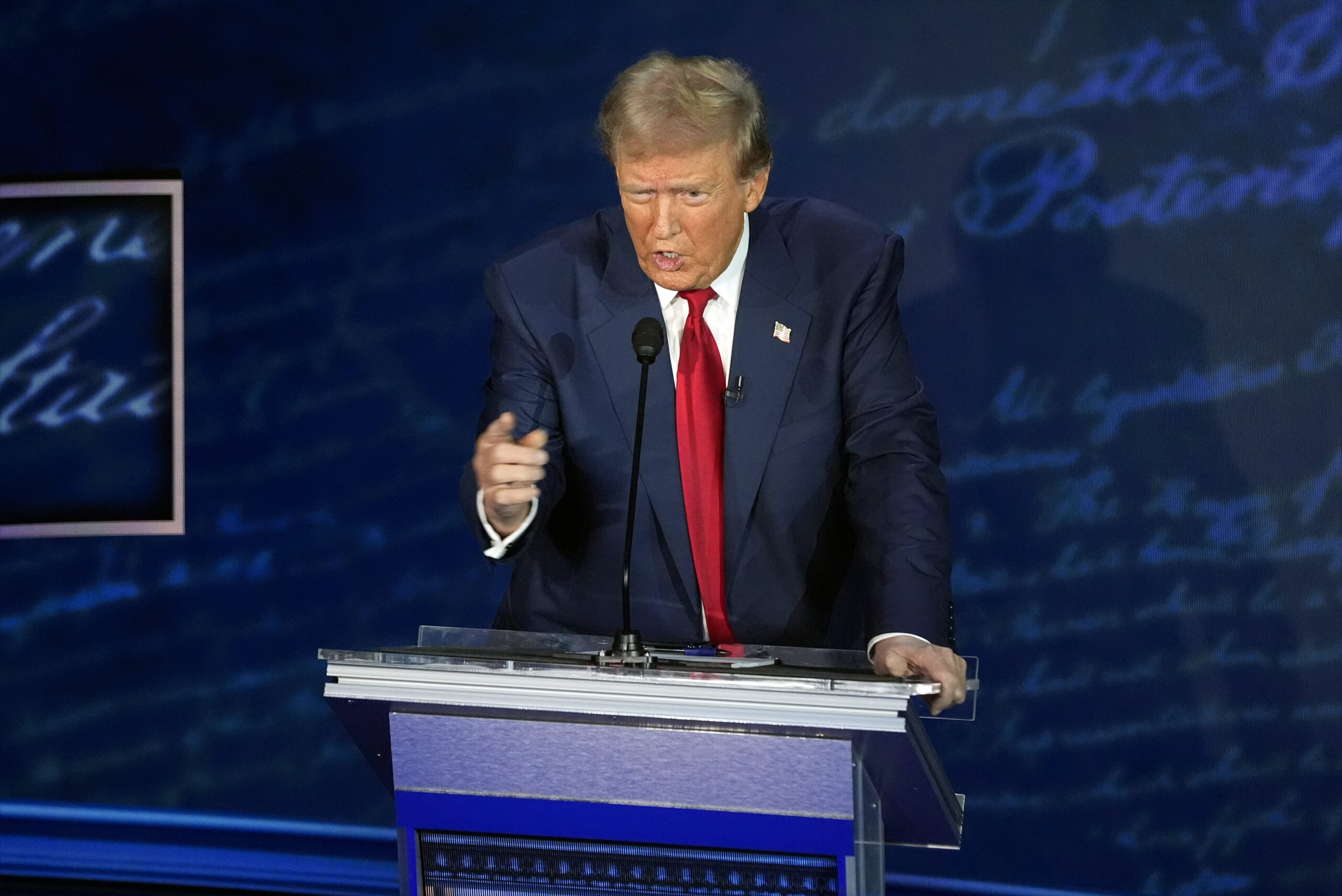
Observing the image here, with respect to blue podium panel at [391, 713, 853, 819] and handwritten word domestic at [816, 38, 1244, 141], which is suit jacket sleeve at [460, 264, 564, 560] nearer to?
blue podium panel at [391, 713, 853, 819]

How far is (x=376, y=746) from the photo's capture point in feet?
5.26

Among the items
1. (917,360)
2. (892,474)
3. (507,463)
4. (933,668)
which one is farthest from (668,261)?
(917,360)

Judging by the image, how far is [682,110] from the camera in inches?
84.0

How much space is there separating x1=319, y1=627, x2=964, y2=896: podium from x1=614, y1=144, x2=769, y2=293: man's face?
85 centimetres

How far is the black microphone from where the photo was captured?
65.3 inches

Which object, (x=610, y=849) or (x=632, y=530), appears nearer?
(x=610, y=849)

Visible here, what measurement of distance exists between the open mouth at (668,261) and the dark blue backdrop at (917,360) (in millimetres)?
1385

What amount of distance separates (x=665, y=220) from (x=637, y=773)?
3.26 ft

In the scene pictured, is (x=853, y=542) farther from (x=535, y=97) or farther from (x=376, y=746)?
(x=535, y=97)

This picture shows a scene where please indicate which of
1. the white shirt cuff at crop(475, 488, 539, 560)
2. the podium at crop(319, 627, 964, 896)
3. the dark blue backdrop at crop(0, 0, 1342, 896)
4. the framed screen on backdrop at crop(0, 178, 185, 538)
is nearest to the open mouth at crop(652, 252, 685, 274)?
the white shirt cuff at crop(475, 488, 539, 560)

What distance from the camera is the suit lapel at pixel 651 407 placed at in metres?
2.29

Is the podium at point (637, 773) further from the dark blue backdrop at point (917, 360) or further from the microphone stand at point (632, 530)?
the dark blue backdrop at point (917, 360)

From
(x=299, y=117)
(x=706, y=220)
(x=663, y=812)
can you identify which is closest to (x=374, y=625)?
(x=299, y=117)

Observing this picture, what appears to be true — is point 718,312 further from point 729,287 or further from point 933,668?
point 933,668
